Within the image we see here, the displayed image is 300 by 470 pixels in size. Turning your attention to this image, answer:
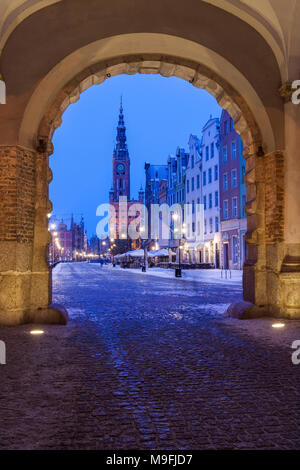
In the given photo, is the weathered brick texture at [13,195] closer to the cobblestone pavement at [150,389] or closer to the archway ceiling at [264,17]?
the cobblestone pavement at [150,389]

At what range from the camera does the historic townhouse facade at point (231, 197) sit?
41.9 meters

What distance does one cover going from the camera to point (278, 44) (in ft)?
32.5

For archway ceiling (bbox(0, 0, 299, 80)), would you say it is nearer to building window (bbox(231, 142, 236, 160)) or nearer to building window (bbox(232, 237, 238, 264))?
building window (bbox(232, 237, 238, 264))

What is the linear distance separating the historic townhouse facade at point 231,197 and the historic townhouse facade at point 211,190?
179 cm

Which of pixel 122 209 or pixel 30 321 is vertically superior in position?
pixel 122 209

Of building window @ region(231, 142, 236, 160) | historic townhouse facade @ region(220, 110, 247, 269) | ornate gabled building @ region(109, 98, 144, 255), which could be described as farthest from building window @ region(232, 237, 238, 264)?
ornate gabled building @ region(109, 98, 144, 255)

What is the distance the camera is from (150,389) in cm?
457

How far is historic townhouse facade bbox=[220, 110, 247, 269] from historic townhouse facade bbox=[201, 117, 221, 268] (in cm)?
179

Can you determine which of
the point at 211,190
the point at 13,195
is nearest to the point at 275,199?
the point at 13,195

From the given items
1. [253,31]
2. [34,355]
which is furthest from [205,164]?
[34,355]

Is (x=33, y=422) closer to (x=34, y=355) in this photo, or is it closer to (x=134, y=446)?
(x=134, y=446)

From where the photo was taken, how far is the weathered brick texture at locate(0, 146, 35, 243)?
8797mm

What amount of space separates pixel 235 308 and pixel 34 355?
217 inches

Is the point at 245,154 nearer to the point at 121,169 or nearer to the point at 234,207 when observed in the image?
the point at 234,207
